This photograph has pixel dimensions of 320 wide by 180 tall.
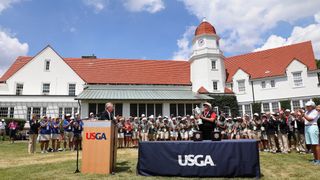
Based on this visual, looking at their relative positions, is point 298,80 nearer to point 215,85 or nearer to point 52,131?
point 215,85

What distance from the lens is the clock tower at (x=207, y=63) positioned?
3244cm

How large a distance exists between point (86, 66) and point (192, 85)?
13.8m

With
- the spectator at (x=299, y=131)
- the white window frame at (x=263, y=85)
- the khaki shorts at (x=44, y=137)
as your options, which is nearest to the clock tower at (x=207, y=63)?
the white window frame at (x=263, y=85)

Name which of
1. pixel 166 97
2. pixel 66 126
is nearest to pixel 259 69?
pixel 166 97

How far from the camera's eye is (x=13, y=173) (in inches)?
293

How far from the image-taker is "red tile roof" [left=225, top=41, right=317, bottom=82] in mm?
30797

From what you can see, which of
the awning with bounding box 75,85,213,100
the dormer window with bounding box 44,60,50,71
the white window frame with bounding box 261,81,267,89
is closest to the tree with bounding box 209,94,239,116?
the awning with bounding box 75,85,213,100

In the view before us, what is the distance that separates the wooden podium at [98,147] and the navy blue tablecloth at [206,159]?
1.13 metres

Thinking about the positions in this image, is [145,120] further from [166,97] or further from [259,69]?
[259,69]

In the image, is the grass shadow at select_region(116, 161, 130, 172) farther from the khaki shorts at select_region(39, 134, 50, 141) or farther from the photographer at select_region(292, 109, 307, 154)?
the photographer at select_region(292, 109, 307, 154)

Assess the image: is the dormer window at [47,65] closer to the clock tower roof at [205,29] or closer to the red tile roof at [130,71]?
the red tile roof at [130,71]

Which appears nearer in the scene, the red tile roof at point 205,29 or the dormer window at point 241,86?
the dormer window at point 241,86

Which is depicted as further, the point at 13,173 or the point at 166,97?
the point at 166,97

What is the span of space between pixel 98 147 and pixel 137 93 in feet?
70.3
